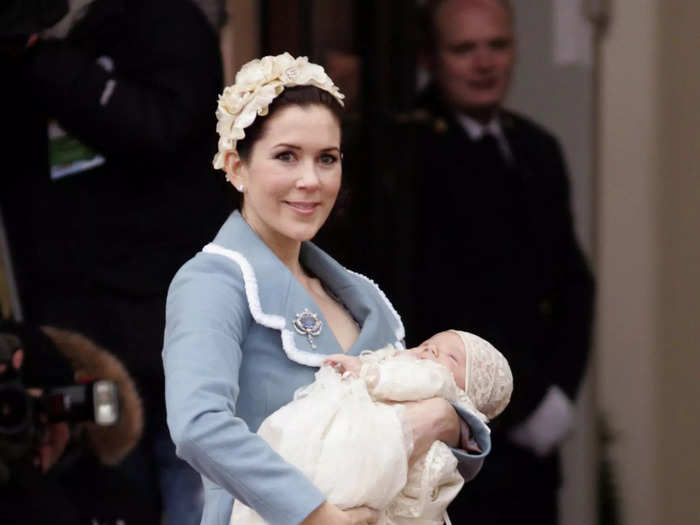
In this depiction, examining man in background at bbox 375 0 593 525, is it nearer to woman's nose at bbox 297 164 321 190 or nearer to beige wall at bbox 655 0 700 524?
beige wall at bbox 655 0 700 524

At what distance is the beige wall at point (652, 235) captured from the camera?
14.3 feet

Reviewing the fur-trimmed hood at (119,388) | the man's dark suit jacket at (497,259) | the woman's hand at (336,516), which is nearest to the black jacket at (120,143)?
the fur-trimmed hood at (119,388)

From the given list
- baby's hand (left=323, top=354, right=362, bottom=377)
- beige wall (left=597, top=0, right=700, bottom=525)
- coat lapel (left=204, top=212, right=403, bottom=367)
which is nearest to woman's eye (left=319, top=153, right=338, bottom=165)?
coat lapel (left=204, top=212, right=403, bottom=367)

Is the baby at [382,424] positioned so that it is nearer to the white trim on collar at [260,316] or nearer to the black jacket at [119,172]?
the white trim on collar at [260,316]

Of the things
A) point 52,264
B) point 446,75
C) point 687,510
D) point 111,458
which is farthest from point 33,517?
point 687,510

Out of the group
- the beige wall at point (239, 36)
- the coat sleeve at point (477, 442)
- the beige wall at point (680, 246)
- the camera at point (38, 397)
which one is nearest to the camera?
the coat sleeve at point (477, 442)

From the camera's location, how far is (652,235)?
14.4 feet

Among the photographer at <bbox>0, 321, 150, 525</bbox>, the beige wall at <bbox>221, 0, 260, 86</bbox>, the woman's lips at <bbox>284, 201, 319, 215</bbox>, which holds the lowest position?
the photographer at <bbox>0, 321, 150, 525</bbox>

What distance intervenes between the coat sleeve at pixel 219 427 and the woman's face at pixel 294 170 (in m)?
0.21

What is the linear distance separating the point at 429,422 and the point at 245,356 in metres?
0.29

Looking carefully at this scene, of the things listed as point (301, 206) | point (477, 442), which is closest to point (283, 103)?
point (301, 206)

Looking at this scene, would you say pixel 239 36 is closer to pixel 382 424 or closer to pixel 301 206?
pixel 301 206

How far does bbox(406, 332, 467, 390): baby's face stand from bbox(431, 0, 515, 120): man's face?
1.84 metres

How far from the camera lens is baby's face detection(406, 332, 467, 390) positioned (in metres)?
2.45
